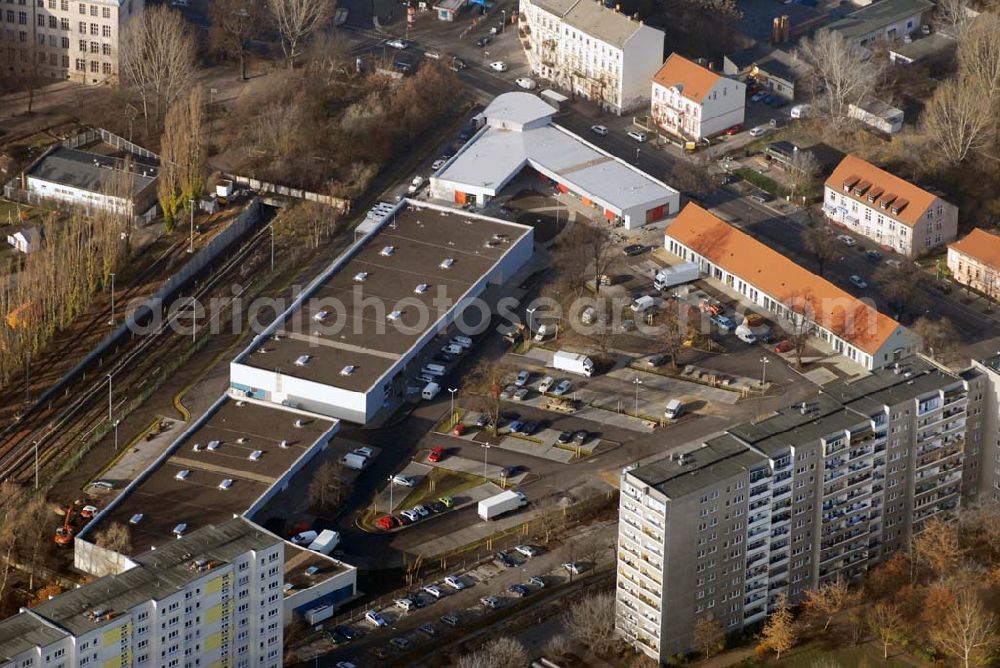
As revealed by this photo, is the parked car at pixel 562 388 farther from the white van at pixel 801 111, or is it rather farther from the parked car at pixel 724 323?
the white van at pixel 801 111

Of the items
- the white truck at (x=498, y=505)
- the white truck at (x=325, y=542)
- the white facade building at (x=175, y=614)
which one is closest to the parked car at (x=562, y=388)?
the white truck at (x=498, y=505)

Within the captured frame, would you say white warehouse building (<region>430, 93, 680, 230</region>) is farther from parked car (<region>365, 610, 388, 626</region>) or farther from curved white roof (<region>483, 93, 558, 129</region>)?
parked car (<region>365, 610, 388, 626</region>)

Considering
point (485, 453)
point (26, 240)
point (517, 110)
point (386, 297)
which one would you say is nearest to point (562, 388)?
point (485, 453)

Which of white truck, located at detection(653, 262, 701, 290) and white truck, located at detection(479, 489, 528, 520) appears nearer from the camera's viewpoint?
white truck, located at detection(479, 489, 528, 520)

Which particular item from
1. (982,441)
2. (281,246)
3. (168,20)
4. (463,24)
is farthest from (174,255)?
(982,441)

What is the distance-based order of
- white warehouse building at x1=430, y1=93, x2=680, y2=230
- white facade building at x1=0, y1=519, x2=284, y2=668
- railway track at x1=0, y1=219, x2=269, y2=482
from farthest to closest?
white warehouse building at x1=430, y1=93, x2=680, y2=230
railway track at x1=0, y1=219, x2=269, y2=482
white facade building at x1=0, y1=519, x2=284, y2=668

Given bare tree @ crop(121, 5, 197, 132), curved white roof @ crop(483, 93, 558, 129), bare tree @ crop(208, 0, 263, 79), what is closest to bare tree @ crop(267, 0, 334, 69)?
bare tree @ crop(208, 0, 263, 79)

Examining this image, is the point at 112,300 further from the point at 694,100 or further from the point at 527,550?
the point at 694,100
